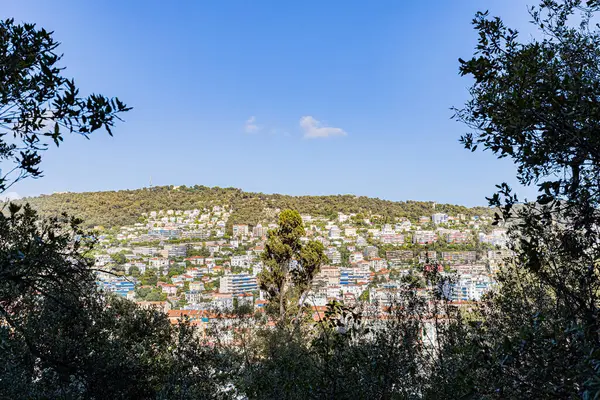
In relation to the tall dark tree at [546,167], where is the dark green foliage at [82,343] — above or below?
below

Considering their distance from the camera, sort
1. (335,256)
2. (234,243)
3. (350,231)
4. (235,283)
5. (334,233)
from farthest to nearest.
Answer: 1. (350,231)
2. (334,233)
3. (234,243)
4. (335,256)
5. (235,283)

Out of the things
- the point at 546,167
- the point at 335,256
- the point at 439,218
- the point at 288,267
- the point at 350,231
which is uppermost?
the point at 546,167

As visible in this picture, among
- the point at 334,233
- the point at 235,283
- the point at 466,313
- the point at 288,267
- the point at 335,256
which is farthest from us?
the point at 334,233

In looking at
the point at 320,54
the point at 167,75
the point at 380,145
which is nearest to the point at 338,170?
the point at 380,145

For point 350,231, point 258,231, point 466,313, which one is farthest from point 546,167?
point 350,231

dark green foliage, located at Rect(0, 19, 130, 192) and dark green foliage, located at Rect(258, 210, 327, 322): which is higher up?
dark green foliage, located at Rect(0, 19, 130, 192)

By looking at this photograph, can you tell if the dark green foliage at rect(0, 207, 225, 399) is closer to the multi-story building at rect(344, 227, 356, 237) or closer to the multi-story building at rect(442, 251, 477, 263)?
the multi-story building at rect(442, 251, 477, 263)

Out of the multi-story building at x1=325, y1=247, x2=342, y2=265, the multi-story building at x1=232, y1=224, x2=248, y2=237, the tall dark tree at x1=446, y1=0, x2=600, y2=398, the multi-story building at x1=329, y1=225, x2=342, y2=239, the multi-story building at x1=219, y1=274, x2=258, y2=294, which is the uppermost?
the tall dark tree at x1=446, y1=0, x2=600, y2=398

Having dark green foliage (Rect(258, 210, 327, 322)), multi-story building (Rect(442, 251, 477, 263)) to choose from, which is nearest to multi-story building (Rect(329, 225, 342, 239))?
multi-story building (Rect(442, 251, 477, 263))

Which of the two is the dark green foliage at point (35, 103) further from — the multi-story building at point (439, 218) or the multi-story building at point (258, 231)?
the multi-story building at point (439, 218)

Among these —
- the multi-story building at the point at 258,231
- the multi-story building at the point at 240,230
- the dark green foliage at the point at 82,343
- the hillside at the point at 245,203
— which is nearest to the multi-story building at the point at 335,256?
the multi-story building at the point at 258,231

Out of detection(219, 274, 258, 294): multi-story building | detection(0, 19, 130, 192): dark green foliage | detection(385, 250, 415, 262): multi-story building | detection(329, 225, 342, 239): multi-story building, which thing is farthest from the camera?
detection(329, 225, 342, 239): multi-story building

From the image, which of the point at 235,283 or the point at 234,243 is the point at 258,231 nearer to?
the point at 234,243

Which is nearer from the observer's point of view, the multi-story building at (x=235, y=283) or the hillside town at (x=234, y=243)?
the multi-story building at (x=235, y=283)
